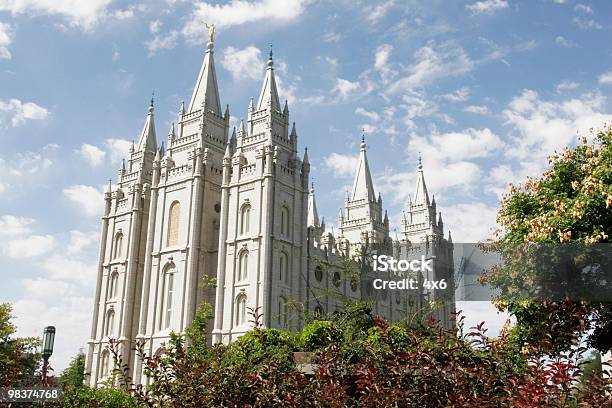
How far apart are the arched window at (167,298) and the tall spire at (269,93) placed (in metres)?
11.4

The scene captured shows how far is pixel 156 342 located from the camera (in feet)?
121

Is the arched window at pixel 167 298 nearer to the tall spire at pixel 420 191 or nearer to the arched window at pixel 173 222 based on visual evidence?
the arched window at pixel 173 222

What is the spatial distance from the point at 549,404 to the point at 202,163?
35171 mm

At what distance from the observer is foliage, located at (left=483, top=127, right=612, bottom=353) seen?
14664 millimetres

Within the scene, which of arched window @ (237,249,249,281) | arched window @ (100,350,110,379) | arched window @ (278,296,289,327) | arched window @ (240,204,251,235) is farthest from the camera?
arched window @ (100,350,110,379)

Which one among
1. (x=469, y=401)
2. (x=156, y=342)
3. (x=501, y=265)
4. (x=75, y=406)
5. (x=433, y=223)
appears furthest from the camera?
(x=433, y=223)

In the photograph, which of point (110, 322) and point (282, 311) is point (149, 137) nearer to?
point (110, 322)

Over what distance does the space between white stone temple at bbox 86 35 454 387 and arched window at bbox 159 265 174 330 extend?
0.21ft

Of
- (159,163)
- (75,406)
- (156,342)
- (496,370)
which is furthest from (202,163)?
(496,370)

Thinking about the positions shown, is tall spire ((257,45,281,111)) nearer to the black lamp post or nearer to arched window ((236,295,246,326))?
arched window ((236,295,246,326))

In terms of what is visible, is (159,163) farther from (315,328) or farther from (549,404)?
(549,404)

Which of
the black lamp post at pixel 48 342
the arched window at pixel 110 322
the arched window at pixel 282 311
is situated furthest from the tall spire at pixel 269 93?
the black lamp post at pixel 48 342
